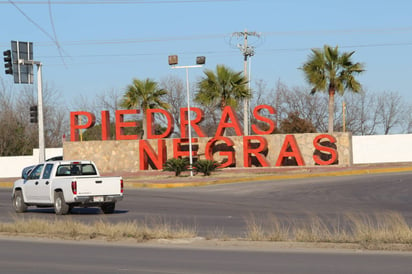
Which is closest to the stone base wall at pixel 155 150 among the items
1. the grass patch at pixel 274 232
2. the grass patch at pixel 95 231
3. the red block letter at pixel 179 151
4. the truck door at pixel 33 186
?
the red block letter at pixel 179 151

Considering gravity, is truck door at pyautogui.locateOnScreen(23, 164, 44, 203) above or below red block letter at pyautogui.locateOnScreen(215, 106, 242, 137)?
below

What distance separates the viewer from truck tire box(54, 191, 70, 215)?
24.4m

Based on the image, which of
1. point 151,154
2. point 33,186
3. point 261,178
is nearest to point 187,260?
point 33,186

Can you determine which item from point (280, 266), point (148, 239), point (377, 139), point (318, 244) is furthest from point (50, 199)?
point (377, 139)

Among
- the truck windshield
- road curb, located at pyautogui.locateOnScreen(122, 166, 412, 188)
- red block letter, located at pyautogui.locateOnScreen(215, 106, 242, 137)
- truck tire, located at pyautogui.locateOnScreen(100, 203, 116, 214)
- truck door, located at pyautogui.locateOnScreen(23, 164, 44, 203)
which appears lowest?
road curb, located at pyautogui.locateOnScreen(122, 166, 412, 188)

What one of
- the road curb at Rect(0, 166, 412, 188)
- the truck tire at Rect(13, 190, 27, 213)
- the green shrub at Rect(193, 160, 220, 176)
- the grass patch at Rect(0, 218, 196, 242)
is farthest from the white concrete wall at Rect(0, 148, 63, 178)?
the grass patch at Rect(0, 218, 196, 242)

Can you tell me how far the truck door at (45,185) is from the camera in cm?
2511

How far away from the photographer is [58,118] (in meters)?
83.1

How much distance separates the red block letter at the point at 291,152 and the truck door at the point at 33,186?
2223cm

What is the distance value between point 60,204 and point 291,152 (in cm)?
2361

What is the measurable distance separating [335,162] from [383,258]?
108 ft

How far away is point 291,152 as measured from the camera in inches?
1807

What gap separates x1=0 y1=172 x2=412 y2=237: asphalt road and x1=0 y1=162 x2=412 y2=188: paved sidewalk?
2.00 m

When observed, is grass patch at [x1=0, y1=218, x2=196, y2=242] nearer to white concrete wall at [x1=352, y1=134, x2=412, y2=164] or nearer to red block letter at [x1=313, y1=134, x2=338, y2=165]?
red block letter at [x1=313, y1=134, x2=338, y2=165]
